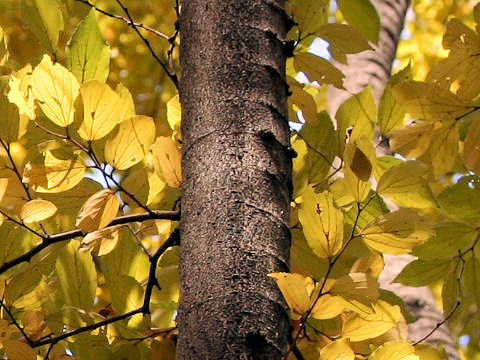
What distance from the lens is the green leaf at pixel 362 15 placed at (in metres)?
1.04

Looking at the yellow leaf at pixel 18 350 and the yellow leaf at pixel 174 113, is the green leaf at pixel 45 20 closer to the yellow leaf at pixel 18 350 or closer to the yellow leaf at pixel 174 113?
the yellow leaf at pixel 174 113

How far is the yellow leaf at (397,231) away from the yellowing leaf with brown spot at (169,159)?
0.22 m

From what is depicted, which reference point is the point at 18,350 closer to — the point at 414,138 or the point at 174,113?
the point at 174,113

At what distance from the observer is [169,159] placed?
2.61ft

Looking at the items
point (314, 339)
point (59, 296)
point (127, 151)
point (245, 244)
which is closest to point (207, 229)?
point (245, 244)

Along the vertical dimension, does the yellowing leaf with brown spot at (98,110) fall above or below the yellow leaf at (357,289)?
above

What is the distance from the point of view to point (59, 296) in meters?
1.01

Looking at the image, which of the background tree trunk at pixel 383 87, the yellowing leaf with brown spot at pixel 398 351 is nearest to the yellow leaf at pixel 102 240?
the yellowing leaf with brown spot at pixel 398 351

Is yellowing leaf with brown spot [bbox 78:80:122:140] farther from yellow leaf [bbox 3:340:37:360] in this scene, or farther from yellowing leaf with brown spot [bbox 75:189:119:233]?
yellow leaf [bbox 3:340:37:360]

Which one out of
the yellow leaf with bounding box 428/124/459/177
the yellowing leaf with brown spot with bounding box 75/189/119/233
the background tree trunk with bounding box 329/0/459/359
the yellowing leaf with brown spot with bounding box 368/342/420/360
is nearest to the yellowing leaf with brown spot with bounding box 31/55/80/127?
the yellowing leaf with brown spot with bounding box 75/189/119/233

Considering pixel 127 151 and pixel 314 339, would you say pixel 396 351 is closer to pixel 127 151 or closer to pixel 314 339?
pixel 314 339

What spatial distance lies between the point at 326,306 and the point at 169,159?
24cm

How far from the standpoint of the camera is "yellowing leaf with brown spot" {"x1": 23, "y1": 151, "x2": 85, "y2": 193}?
0.79 metres

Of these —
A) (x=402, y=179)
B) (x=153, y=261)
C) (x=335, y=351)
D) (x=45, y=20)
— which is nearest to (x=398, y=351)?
(x=335, y=351)
